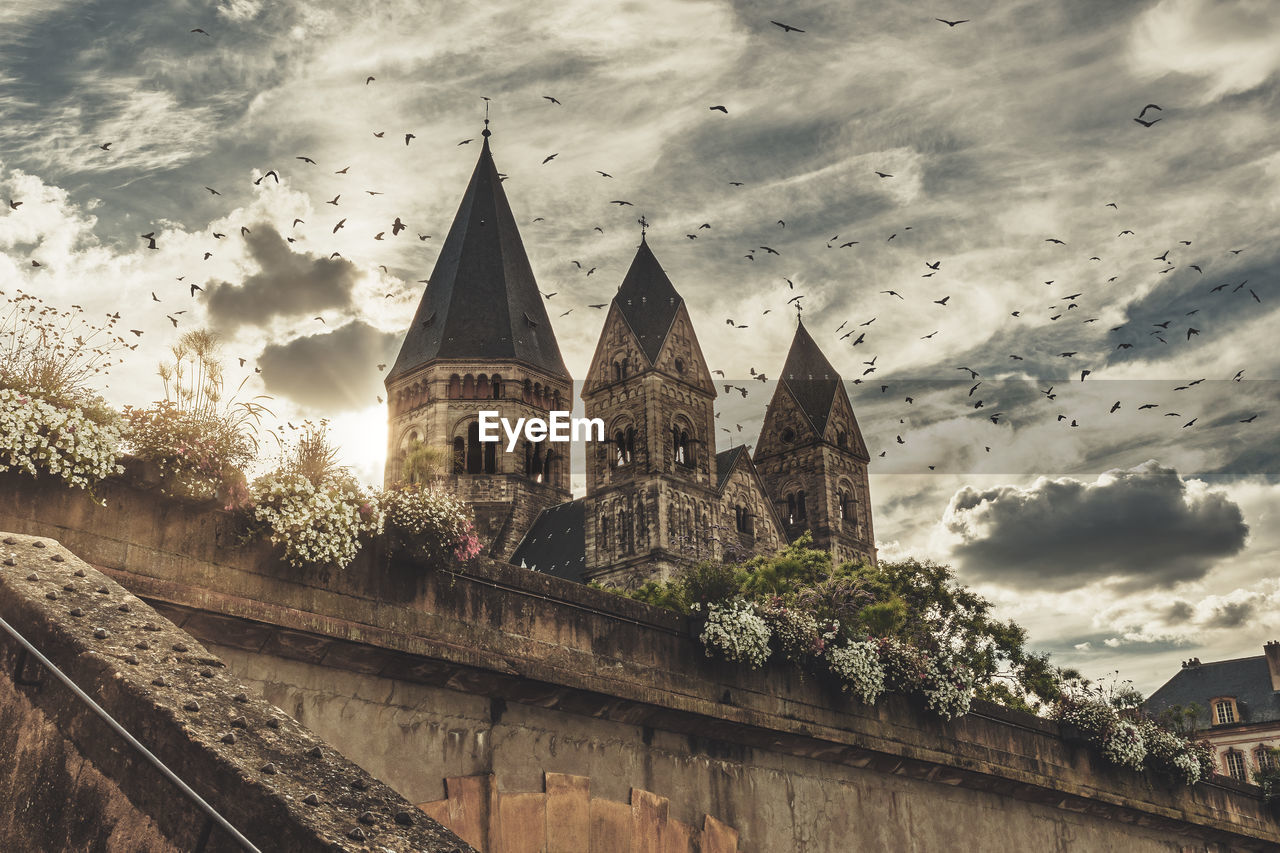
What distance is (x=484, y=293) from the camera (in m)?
71.6

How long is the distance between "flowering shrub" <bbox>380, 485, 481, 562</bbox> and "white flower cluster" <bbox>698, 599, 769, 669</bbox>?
105 inches

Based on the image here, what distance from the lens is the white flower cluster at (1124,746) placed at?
1483 cm

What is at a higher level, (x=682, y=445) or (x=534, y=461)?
(x=534, y=461)

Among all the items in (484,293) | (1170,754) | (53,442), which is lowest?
(1170,754)

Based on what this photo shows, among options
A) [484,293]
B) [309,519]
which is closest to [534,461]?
[484,293]

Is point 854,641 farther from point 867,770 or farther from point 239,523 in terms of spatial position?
point 239,523

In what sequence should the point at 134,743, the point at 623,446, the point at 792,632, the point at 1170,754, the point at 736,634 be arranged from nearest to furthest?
1. the point at 134,743
2. the point at 736,634
3. the point at 792,632
4. the point at 1170,754
5. the point at 623,446

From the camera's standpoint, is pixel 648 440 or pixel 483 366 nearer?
pixel 648 440

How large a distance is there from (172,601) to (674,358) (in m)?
62.6

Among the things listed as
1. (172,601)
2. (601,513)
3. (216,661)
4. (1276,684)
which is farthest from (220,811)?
(1276,684)

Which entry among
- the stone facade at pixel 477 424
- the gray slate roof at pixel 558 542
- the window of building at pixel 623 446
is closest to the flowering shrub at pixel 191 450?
the gray slate roof at pixel 558 542

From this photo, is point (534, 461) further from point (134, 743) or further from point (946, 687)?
point (134, 743)

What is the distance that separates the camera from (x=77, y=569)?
539 cm

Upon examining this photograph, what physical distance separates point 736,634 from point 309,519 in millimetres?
4139
